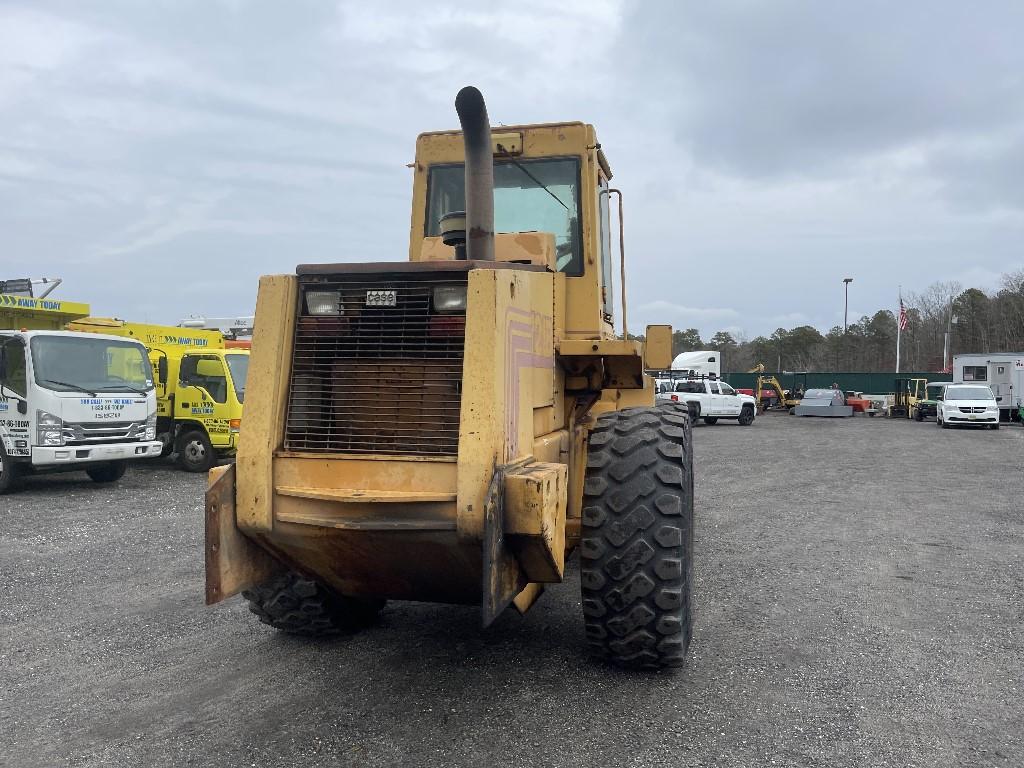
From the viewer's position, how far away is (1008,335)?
6150 cm

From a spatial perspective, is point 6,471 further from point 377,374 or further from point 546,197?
point 377,374

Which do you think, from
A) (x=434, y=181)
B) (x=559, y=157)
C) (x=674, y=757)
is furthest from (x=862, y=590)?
(x=434, y=181)

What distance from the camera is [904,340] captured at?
240 feet

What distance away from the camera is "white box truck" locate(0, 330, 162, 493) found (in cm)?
1091

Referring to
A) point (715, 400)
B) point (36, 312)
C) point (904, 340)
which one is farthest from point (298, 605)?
point (904, 340)

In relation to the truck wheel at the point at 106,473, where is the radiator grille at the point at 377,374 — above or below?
above

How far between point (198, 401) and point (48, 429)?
9.69 ft

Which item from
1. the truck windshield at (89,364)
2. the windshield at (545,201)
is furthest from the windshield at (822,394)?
the windshield at (545,201)

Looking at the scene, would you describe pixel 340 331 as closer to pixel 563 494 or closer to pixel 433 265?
pixel 433 265

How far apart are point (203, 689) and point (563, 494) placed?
219 centimetres

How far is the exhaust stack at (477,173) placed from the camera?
3.82m

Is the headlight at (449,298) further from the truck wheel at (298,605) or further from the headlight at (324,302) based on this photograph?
the truck wheel at (298,605)

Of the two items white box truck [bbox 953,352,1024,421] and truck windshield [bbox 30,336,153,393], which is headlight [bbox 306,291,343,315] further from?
white box truck [bbox 953,352,1024,421]

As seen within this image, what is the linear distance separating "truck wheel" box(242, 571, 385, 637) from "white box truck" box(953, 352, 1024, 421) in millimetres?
32488
